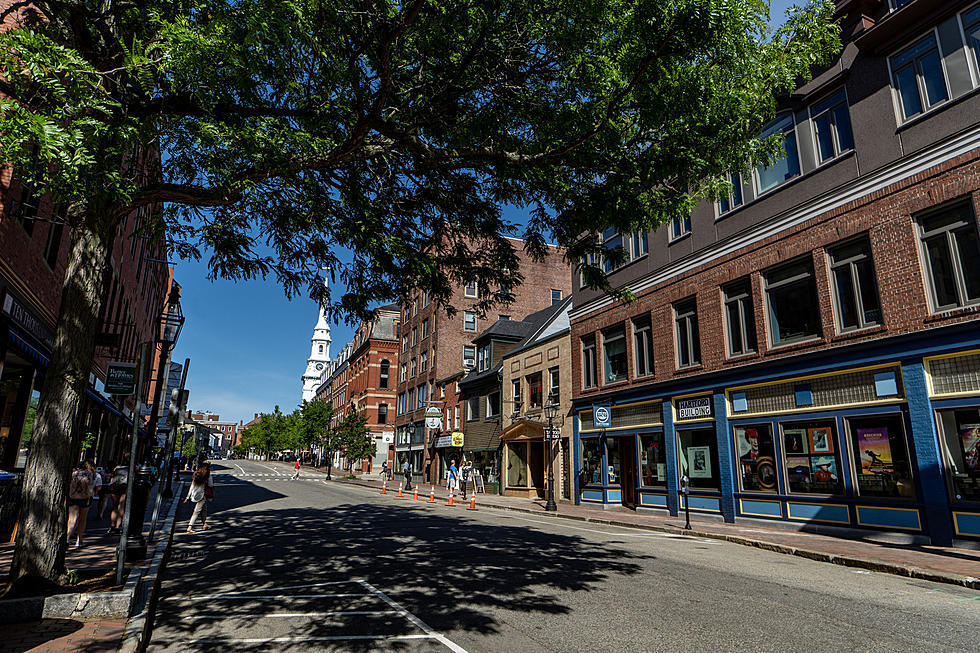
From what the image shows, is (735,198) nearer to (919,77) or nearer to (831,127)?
(831,127)

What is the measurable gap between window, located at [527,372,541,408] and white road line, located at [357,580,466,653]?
21708mm

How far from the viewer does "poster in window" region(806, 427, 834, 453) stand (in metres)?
14.3

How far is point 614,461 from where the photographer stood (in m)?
22.3

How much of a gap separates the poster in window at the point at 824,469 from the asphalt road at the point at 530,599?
3798 millimetres

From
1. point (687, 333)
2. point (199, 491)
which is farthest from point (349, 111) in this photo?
point (687, 333)

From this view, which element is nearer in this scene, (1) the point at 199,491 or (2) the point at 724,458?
(1) the point at 199,491

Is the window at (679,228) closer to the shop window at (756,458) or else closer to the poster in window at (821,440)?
the shop window at (756,458)

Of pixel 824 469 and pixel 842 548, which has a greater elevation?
pixel 824 469

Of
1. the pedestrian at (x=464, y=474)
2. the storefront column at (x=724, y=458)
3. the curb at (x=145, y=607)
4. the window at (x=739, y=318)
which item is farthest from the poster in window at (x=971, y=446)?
the pedestrian at (x=464, y=474)

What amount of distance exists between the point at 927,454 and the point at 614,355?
1192 centimetres

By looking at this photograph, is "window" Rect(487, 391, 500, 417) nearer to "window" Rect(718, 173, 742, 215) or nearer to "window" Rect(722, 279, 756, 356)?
"window" Rect(722, 279, 756, 356)

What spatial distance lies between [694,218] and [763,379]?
6295 millimetres

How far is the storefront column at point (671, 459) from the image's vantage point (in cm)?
1877

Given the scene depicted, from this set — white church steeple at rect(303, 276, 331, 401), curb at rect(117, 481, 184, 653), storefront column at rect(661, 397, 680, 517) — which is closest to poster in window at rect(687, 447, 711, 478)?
storefront column at rect(661, 397, 680, 517)
